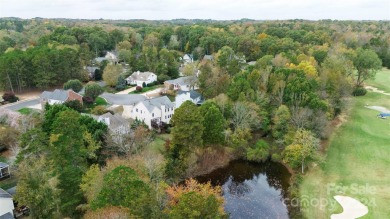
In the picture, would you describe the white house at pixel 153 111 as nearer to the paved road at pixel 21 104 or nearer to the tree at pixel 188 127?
the tree at pixel 188 127

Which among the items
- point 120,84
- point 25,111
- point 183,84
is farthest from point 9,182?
point 183,84

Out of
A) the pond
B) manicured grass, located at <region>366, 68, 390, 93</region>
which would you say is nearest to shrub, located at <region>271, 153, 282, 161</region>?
the pond

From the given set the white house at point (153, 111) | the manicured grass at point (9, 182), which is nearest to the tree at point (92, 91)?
the white house at point (153, 111)

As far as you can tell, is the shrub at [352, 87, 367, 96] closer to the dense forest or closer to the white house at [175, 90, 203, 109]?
the dense forest

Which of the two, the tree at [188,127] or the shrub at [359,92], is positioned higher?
the tree at [188,127]

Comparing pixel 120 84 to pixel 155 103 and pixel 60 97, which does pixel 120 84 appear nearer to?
pixel 60 97

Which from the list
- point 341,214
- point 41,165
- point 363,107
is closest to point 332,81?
point 363,107
